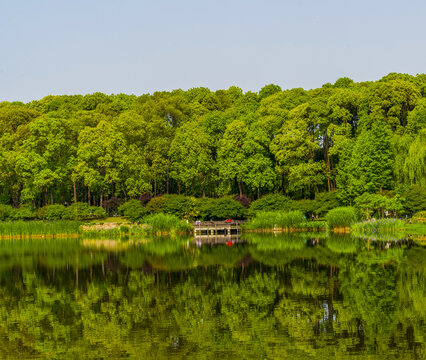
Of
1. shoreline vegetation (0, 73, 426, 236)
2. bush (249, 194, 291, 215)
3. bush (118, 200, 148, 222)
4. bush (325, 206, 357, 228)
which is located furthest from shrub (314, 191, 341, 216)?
bush (118, 200, 148, 222)

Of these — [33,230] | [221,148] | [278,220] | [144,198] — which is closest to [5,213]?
[33,230]

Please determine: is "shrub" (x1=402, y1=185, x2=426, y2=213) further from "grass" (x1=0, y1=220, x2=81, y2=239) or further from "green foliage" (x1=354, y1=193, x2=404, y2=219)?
"grass" (x1=0, y1=220, x2=81, y2=239)

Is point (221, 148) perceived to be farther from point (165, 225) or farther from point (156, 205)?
point (165, 225)

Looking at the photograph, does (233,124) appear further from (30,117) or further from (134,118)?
(30,117)

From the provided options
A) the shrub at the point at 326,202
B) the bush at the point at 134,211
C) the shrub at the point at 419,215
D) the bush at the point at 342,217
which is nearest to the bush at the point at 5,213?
the bush at the point at 134,211

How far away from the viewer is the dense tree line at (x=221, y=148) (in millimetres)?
68000

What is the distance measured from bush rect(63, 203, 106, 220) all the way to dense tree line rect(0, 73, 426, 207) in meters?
3.61

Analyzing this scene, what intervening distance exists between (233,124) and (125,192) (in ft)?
52.8

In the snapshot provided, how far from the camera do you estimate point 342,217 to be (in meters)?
53.8

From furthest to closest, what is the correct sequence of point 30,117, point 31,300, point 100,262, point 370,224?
point 30,117 → point 370,224 → point 100,262 → point 31,300

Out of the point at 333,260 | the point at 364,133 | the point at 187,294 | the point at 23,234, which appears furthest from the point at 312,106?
the point at 187,294

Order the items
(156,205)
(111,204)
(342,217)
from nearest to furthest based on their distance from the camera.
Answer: (342,217)
(156,205)
(111,204)

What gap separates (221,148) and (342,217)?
21.7 meters

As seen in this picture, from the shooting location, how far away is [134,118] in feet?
245
